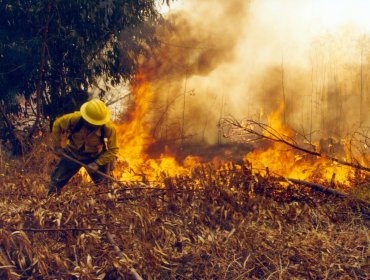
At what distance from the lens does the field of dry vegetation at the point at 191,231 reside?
3803mm

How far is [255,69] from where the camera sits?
34.1 ft

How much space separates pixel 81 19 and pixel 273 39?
181 inches

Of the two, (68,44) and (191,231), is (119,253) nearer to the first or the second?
(191,231)

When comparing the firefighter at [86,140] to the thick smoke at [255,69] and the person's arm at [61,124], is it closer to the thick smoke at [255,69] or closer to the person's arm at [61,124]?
the person's arm at [61,124]

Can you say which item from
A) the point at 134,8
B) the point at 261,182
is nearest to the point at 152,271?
the point at 261,182

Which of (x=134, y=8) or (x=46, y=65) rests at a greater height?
(x=134, y=8)

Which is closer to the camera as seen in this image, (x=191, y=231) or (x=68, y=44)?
(x=191, y=231)

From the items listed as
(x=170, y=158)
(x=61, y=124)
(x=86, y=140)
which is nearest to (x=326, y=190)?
→ (x=86, y=140)

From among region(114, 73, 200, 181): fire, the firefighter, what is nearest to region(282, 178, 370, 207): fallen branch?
the firefighter

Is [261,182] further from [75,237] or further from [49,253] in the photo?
[49,253]

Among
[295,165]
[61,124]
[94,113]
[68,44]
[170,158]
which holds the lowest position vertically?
[170,158]

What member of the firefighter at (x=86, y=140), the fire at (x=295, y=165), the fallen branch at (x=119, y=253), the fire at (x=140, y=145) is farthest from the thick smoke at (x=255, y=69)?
the fallen branch at (x=119, y=253)

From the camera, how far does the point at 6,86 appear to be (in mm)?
8445

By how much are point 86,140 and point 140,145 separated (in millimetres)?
3290
